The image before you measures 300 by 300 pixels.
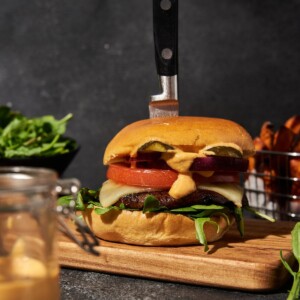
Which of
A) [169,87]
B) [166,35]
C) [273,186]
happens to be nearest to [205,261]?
[169,87]

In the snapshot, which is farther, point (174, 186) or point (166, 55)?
point (166, 55)

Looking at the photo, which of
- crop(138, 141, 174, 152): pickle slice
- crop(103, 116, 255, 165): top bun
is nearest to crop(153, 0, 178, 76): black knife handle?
crop(103, 116, 255, 165): top bun

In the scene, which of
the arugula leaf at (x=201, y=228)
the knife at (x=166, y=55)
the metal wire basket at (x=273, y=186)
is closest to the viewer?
the arugula leaf at (x=201, y=228)

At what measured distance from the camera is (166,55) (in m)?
1.75

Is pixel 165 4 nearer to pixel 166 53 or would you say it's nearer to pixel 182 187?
pixel 166 53

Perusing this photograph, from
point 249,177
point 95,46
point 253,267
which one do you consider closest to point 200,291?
point 253,267

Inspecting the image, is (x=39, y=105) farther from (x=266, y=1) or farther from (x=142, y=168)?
(x=142, y=168)

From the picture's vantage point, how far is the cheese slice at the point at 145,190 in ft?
5.01

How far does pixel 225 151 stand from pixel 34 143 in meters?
1.26

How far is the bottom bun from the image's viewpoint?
150 cm

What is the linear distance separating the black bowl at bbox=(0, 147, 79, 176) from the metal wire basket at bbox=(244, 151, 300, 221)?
69cm

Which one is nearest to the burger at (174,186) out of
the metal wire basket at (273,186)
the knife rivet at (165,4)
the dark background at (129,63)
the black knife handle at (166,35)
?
the black knife handle at (166,35)

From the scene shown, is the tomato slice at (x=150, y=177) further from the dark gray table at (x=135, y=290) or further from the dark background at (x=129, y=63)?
the dark background at (x=129, y=63)

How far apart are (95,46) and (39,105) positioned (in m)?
0.38
